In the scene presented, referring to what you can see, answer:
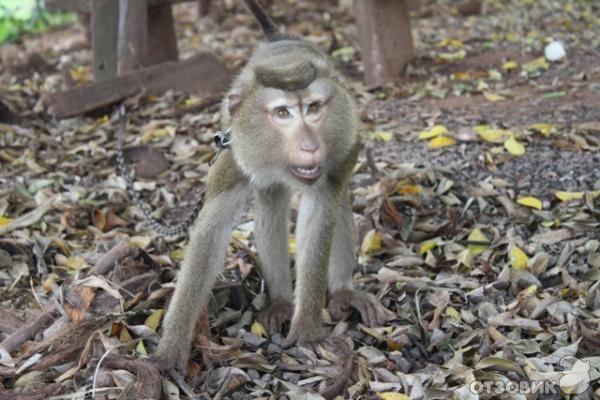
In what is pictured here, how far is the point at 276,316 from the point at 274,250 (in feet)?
0.96

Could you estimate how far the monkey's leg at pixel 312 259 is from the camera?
348cm

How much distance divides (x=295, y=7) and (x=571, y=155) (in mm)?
5005

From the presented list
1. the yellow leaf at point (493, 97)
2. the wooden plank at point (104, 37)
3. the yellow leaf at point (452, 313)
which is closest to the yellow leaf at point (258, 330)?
the yellow leaf at point (452, 313)

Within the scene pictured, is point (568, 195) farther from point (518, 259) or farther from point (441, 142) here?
point (441, 142)

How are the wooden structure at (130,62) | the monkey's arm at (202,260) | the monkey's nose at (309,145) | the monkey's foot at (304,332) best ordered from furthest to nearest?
1. the wooden structure at (130,62)
2. the monkey's foot at (304,332)
3. the monkey's arm at (202,260)
4. the monkey's nose at (309,145)

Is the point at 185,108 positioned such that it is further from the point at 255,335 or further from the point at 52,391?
the point at 52,391

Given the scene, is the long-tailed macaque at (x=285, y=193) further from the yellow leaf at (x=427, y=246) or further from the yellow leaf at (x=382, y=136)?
the yellow leaf at (x=382, y=136)

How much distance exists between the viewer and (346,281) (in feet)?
12.9

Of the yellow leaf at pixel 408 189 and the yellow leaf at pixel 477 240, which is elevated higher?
the yellow leaf at pixel 408 189

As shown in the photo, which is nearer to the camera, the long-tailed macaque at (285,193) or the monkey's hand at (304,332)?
the long-tailed macaque at (285,193)

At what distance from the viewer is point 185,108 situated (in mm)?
6434

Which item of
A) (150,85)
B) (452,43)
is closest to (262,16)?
(150,85)

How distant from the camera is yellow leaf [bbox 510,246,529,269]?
414cm

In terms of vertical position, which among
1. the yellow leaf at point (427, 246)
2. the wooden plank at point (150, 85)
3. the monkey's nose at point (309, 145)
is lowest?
the yellow leaf at point (427, 246)
